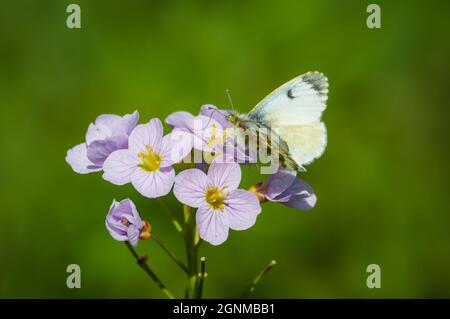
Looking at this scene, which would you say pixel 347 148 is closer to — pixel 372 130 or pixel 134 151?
pixel 372 130

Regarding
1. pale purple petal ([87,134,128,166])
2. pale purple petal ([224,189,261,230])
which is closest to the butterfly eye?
pale purple petal ([224,189,261,230])

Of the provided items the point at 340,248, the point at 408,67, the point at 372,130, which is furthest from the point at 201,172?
the point at 408,67

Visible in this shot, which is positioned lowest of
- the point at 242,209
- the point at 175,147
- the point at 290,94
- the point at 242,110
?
the point at 242,209

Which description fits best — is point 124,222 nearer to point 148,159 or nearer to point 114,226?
point 114,226

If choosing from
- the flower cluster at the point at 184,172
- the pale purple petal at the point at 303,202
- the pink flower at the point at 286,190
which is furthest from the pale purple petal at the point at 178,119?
the pale purple petal at the point at 303,202

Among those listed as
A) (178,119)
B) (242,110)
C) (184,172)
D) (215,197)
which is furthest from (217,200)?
(242,110)

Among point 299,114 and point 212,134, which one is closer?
point 212,134

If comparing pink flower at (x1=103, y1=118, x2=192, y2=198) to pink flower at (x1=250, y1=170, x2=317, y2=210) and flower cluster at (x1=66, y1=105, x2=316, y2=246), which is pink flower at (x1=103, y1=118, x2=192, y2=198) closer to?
flower cluster at (x1=66, y1=105, x2=316, y2=246)
